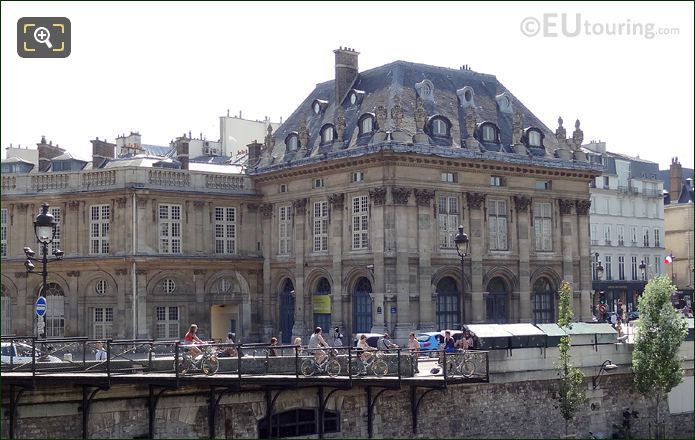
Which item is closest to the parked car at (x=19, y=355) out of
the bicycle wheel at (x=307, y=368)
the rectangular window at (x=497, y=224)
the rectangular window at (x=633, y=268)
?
the bicycle wheel at (x=307, y=368)

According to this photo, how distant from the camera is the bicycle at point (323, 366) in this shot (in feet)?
99.2

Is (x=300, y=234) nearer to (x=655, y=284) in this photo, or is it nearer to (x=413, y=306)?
(x=413, y=306)

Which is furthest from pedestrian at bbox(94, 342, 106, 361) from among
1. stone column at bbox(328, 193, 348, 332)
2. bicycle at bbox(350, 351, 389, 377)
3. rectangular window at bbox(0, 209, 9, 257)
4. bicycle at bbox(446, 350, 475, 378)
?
rectangular window at bbox(0, 209, 9, 257)

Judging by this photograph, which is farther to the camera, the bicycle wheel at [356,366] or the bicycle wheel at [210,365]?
the bicycle wheel at [356,366]

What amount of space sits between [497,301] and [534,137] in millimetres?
8430

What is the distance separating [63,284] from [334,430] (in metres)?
24.6

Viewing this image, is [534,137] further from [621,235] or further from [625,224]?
[625,224]

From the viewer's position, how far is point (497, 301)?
51.5 m

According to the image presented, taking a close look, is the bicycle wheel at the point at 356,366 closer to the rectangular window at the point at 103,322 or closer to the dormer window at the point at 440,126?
the dormer window at the point at 440,126

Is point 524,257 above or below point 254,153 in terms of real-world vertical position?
below

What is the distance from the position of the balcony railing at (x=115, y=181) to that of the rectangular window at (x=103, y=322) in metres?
5.83

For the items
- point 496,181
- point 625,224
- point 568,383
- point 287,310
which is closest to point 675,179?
point 625,224

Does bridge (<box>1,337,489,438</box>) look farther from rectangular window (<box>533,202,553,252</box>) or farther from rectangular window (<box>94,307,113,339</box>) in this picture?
rectangular window (<box>533,202,553,252</box>)

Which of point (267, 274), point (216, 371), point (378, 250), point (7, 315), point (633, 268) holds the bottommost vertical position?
point (216, 371)
